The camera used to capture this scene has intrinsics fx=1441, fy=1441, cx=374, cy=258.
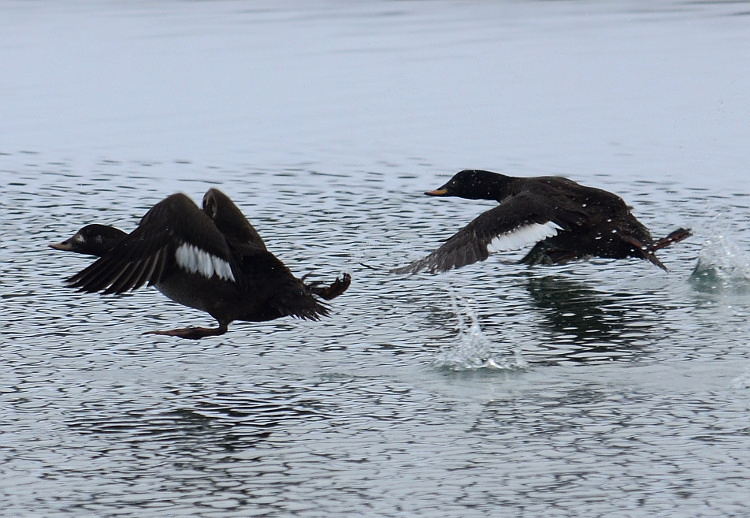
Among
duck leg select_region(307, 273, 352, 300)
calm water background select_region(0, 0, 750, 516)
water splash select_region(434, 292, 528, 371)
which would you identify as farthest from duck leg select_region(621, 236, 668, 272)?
duck leg select_region(307, 273, 352, 300)

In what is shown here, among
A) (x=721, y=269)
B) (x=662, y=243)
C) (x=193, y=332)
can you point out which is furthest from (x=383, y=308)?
(x=721, y=269)

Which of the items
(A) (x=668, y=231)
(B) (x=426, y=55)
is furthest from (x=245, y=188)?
(B) (x=426, y=55)

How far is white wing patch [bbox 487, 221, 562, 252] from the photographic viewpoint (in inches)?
325

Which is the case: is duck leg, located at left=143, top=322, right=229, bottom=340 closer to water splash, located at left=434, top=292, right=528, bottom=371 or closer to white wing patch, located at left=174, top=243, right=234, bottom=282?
white wing patch, located at left=174, top=243, right=234, bottom=282

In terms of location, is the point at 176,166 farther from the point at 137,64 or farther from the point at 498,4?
the point at 498,4

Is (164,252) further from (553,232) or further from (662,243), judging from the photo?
(662,243)

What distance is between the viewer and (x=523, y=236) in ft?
27.4

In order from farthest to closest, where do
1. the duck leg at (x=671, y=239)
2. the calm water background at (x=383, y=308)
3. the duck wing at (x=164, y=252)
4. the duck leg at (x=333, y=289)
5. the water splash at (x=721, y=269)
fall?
the duck leg at (x=671, y=239)
the water splash at (x=721, y=269)
the duck leg at (x=333, y=289)
the duck wing at (x=164, y=252)
the calm water background at (x=383, y=308)

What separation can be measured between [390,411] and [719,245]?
3.25m

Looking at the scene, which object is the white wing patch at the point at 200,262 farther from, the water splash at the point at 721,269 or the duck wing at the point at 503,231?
the water splash at the point at 721,269

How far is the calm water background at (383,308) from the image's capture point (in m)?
5.38

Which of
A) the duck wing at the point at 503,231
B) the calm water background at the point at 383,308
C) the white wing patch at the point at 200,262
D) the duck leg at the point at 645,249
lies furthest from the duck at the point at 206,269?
the duck leg at the point at 645,249

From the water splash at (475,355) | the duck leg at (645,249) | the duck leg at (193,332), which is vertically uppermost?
the duck leg at (645,249)

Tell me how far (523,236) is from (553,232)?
0.70 feet
